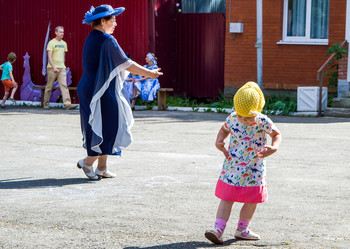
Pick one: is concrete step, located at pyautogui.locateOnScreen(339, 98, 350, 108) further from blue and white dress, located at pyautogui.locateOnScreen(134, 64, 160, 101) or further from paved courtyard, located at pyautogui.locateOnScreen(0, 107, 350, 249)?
blue and white dress, located at pyautogui.locateOnScreen(134, 64, 160, 101)

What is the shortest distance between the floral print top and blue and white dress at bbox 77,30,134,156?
2.71 meters

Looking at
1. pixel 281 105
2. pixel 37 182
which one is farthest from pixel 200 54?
pixel 37 182

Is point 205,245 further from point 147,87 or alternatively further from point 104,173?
point 147,87

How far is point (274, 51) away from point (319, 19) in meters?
1.34

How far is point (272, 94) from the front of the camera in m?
18.2

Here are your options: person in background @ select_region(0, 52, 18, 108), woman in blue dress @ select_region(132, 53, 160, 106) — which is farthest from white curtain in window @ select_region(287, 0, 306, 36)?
person in background @ select_region(0, 52, 18, 108)

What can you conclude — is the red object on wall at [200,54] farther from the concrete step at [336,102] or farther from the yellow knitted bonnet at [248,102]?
the yellow knitted bonnet at [248,102]

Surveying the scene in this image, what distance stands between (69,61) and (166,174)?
38.6 feet

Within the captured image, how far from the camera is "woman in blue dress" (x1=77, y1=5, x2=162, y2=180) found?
7.83m

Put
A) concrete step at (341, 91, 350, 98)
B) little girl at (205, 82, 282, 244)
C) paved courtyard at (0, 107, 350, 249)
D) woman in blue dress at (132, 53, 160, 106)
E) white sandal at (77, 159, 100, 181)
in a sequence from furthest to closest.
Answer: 1. woman in blue dress at (132, 53, 160, 106)
2. concrete step at (341, 91, 350, 98)
3. white sandal at (77, 159, 100, 181)
4. paved courtyard at (0, 107, 350, 249)
5. little girl at (205, 82, 282, 244)

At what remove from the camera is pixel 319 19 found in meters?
18.1

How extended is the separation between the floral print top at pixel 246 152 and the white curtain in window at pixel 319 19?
13.2 m

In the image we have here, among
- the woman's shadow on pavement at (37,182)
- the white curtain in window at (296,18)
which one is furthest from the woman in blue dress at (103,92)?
the white curtain in window at (296,18)

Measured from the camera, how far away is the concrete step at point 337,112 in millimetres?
15812
